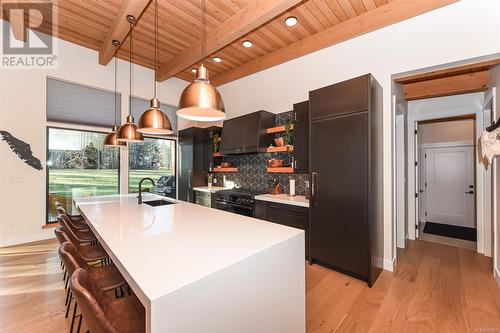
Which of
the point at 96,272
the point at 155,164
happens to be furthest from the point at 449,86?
the point at 155,164

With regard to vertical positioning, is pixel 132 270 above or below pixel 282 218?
above

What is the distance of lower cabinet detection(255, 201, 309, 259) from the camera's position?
312 cm

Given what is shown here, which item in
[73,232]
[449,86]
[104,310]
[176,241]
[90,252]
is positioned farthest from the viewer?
[449,86]

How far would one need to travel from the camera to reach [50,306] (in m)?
2.12

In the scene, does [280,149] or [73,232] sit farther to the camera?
[280,149]

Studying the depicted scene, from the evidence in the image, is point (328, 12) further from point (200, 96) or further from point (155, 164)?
point (155, 164)

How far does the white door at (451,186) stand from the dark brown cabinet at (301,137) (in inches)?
174

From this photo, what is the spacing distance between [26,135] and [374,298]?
547 centimetres

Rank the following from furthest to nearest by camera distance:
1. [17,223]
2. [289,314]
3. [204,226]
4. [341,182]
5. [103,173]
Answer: [103,173] → [17,223] → [341,182] → [204,226] → [289,314]

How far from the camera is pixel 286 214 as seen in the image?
3.31 m

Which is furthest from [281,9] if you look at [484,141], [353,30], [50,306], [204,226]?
[50,306]

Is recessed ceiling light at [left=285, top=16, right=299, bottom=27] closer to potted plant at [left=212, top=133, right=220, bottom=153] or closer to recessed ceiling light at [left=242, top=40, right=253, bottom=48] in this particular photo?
recessed ceiling light at [left=242, top=40, right=253, bottom=48]

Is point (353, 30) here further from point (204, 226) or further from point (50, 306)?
point (50, 306)

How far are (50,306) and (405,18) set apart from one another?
16.6ft
